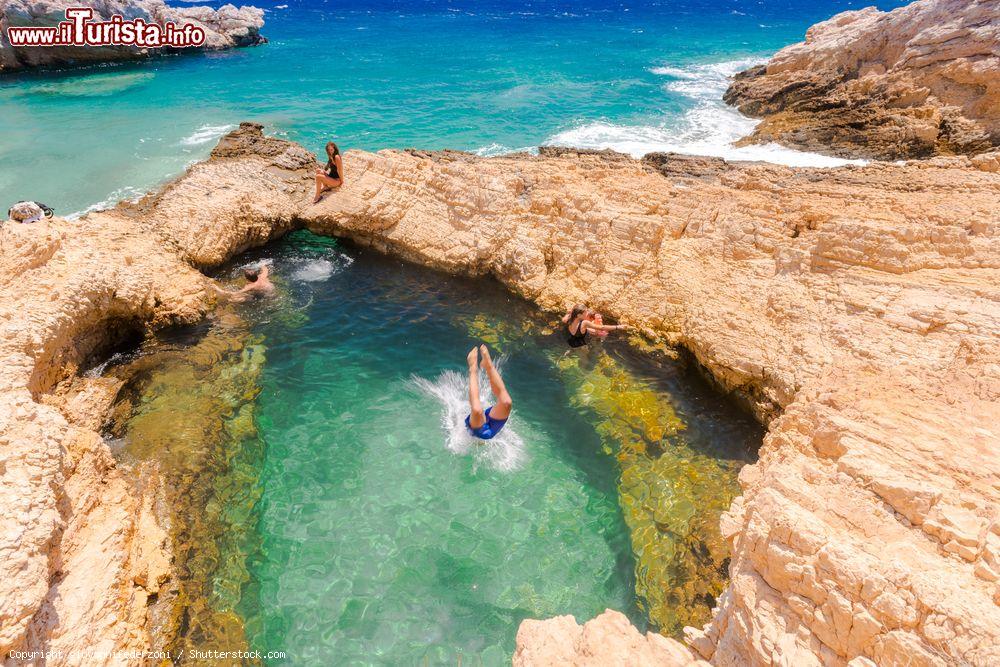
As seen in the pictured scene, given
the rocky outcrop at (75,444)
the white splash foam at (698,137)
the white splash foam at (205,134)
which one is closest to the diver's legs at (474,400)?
the rocky outcrop at (75,444)

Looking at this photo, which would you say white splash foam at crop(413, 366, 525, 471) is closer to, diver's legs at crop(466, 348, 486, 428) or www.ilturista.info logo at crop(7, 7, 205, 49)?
diver's legs at crop(466, 348, 486, 428)

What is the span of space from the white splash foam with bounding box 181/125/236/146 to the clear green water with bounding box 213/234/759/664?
43.5 feet

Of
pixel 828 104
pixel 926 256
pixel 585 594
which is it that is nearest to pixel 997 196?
pixel 926 256

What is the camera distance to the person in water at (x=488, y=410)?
752 cm

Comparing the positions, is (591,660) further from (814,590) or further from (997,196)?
(997,196)

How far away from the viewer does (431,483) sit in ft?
25.4

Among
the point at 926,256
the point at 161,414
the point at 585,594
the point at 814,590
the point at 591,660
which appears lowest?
the point at 161,414

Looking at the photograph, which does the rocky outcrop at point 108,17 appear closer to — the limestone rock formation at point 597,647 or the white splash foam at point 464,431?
the white splash foam at point 464,431

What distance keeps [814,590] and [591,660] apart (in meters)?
1.91

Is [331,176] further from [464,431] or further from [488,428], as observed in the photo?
[488,428]

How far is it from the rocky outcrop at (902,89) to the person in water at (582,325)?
13.1 meters

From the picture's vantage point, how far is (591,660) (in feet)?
14.1

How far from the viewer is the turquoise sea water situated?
62.4ft

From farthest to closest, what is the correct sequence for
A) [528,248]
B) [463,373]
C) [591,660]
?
[528,248], [463,373], [591,660]
